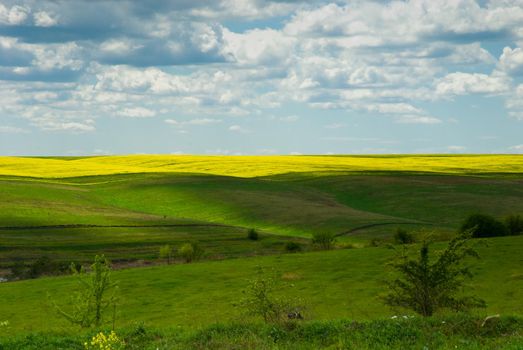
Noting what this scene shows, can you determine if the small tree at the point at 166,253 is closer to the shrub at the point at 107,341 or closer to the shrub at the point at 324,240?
the shrub at the point at 324,240

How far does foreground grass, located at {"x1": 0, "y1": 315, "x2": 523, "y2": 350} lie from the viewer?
21.1 meters

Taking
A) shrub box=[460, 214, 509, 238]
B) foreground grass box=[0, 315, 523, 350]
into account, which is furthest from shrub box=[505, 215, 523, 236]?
foreground grass box=[0, 315, 523, 350]

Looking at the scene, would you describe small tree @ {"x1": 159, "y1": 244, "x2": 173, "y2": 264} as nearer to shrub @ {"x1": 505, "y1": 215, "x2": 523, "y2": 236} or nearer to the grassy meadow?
the grassy meadow

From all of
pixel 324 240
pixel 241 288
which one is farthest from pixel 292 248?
pixel 241 288

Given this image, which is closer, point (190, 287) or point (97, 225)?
point (190, 287)

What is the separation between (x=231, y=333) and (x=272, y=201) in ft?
352

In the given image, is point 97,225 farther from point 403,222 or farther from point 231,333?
point 231,333

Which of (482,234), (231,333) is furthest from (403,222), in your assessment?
(231,333)

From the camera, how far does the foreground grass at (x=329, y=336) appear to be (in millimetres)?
21062

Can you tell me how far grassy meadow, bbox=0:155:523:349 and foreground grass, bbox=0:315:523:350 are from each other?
1.41ft

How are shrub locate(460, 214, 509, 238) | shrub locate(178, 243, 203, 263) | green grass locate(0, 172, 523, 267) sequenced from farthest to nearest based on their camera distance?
green grass locate(0, 172, 523, 267)
shrub locate(460, 214, 509, 238)
shrub locate(178, 243, 203, 263)

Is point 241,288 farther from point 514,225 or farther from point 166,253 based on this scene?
point 514,225

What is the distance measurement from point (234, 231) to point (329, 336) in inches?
3220

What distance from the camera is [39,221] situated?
4262 inches
